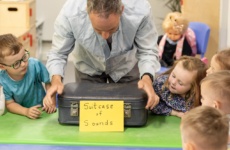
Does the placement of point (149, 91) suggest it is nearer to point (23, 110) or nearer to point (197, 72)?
point (197, 72)

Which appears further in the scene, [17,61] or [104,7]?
[17,61]

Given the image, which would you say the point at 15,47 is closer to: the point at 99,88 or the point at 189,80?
the point at 99,88

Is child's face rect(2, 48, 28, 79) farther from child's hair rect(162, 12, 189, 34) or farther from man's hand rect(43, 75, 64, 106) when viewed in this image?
child's hair rect(162, 12, 189, 34)

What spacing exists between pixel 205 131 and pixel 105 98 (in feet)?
2.58

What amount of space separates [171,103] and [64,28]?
58 centimetres

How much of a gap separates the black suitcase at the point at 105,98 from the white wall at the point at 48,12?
3829 mm

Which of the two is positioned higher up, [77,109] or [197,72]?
[197,72]

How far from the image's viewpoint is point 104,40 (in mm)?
2324

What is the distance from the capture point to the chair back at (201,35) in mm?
4258

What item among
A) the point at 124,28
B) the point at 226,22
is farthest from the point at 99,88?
the point at 226,22

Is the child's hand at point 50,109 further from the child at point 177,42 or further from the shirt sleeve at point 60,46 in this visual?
the child at point 177,42

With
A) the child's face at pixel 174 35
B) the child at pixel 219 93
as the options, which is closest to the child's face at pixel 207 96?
the child at pixel 219 93

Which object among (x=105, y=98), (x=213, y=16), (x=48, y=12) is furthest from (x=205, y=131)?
(x=48, y=12)

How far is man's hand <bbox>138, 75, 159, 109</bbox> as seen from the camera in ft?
6.92
